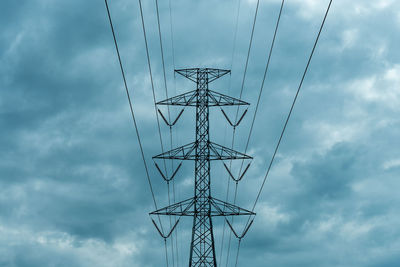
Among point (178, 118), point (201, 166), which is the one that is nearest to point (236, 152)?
point (201, 166)

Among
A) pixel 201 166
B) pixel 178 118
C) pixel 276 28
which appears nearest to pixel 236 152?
pixel 201 166

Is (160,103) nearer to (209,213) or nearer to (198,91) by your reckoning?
(198,91)

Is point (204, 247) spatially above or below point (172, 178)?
below

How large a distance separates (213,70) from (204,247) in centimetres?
1414

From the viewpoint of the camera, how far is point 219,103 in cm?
3903

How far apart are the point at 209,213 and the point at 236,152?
5.30m

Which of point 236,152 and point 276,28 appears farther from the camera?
point 236,152

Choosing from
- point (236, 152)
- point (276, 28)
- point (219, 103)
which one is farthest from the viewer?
point (219, 103)

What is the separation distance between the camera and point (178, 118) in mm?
39531

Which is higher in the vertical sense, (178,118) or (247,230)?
(178,118)

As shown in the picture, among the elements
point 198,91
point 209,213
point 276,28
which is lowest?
point 276,28

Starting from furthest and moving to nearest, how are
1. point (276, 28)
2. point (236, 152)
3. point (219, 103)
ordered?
1. point (219, 103)
2. point (236, 152)
3. point (276, 28)

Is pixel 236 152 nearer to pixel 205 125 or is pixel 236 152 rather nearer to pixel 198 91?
pixel 205 125

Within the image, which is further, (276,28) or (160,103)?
(160,103)
